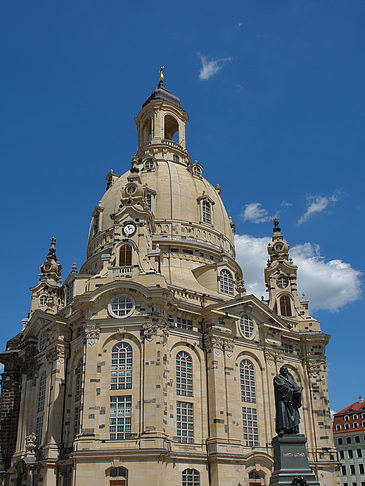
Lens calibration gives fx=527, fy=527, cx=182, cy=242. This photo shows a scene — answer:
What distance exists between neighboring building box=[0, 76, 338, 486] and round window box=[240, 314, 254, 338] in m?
0.10

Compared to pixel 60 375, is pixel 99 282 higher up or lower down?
higher up

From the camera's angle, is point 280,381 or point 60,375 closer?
point 280,381

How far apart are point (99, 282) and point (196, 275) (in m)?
12.9

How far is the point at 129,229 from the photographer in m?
49.6

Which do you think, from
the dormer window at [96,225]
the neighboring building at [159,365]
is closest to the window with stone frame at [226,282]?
the neighboring building at [159,365]

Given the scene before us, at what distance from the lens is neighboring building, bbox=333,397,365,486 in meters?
78.9

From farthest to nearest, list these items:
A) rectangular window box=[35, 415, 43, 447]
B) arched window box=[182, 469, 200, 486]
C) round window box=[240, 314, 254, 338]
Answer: round window box=[240, 314, 254, 338] → rectangular window box=[35, 415, 43, 447] → arched window box=[182, 469, 200, 486]

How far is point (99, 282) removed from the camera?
46.3 m

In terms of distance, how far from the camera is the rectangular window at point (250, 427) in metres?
46.2

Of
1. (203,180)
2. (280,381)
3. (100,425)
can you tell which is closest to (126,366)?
(100,425)

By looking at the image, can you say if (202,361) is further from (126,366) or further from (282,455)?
(282,455)

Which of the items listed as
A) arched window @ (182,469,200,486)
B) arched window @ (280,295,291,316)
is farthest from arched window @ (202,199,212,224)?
arched window @ (182,469,200,486)

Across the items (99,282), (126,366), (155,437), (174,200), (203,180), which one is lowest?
(155,437)

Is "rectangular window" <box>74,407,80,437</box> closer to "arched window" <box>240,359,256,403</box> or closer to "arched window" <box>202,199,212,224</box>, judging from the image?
"arched window" <box>240,359,256,403</box>
